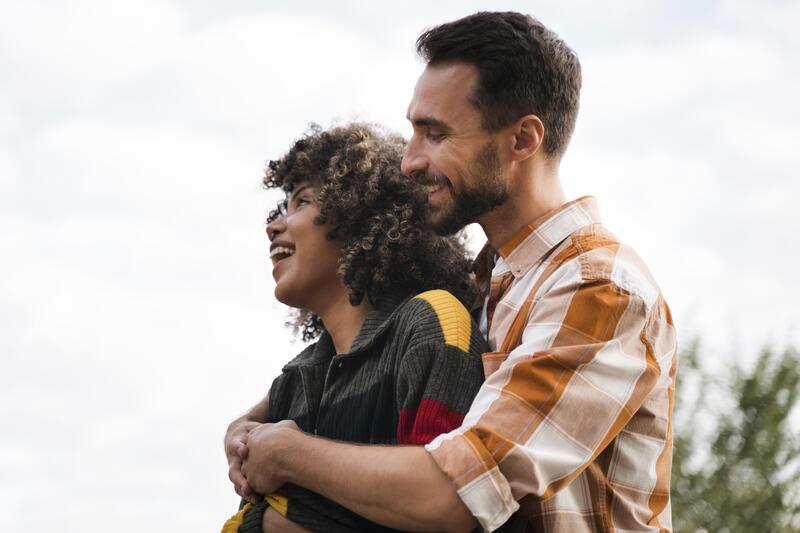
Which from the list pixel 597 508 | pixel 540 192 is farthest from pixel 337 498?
pixel 540 192

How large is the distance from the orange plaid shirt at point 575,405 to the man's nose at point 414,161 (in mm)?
558

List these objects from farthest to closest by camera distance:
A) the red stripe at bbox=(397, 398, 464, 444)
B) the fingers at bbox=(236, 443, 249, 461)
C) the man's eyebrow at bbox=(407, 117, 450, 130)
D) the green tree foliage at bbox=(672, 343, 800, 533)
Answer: the green tree foliage at bbox=(672, 343, 800, 533)
the man's eyebrow at bbox=(407, 117, 450, 130)
the fingers at bbox=(236, 443, 249, 461)
the red stripe at bbox=(397, 398, 464, 444)

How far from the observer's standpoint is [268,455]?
3.15 m

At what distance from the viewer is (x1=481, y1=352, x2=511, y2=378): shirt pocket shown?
10.1ft

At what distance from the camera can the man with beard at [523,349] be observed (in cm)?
282

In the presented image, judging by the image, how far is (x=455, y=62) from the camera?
3.72 metres

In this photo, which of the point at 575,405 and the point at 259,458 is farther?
the point at 259,458

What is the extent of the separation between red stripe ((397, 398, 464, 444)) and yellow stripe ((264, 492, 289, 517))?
37cm

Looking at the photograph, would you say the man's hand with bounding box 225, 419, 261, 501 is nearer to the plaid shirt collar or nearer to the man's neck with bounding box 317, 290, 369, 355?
the man's neck with bounding box 317, 290, 369, 355

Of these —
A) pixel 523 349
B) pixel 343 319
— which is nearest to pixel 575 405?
pixel 523 349

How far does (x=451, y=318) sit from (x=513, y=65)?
960 millimetres

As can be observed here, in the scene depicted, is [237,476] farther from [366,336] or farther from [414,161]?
[414,161]

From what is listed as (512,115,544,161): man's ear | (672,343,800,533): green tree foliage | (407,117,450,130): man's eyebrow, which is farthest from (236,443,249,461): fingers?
(672,343,800,533): green tree foliage

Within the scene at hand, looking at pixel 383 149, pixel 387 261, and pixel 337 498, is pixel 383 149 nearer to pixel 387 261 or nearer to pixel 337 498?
pixel 387 261
